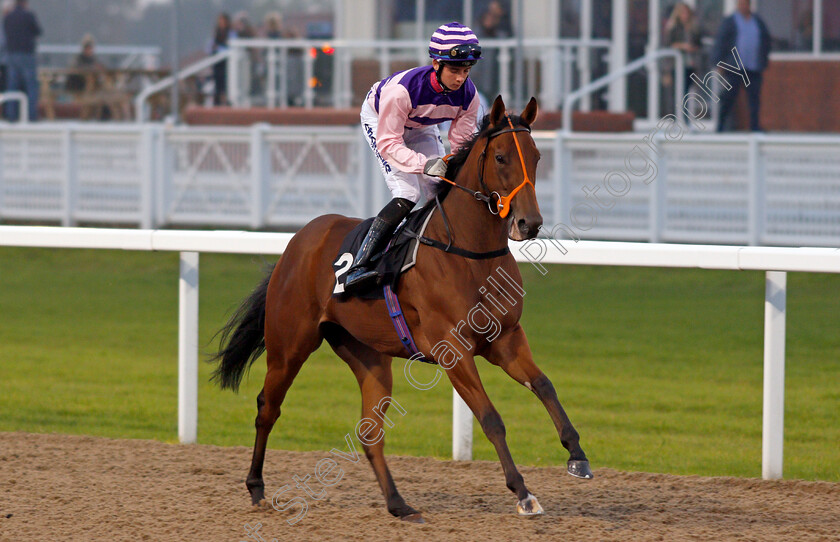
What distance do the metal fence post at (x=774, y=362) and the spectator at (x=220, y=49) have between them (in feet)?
47.0

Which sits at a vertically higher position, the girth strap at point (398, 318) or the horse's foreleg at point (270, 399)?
the girth strap at point (398, 318)

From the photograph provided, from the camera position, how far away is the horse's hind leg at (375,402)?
4562 millimetres

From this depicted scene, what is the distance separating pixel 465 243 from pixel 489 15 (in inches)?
520

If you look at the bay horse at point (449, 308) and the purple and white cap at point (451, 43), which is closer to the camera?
the bay horse at point (449, 308)

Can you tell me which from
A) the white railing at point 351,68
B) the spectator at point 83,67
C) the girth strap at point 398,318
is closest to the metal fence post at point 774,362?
the girth strap at point 398,318

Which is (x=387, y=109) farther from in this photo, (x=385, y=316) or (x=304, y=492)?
(x=304, y=492)

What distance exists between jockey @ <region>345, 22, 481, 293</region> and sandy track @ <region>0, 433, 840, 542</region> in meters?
0.89

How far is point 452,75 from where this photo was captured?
4484 mm

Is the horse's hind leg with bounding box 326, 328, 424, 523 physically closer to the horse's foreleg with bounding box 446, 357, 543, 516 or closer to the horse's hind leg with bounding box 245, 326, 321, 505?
the horse's hind leg with bounding box 245, 326, 321, 505

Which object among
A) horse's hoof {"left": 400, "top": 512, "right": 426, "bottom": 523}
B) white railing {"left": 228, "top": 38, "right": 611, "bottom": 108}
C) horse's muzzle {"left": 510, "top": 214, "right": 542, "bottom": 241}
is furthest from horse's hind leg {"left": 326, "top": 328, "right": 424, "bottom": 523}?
white railing {"left": 228, "top": 38, "right": 611, "bottom": 108}

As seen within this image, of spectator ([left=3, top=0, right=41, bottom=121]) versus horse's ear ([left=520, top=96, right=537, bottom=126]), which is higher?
spectator ([left=3, top=0, right=41, bottom=121])

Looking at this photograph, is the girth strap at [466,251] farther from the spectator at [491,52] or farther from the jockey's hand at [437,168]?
the spectator at [491,52]

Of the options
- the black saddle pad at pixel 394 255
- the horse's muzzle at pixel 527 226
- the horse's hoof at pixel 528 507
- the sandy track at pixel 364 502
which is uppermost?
the horse's muzzle at pixel 527 226

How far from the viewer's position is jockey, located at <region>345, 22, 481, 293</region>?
14.6 feet
